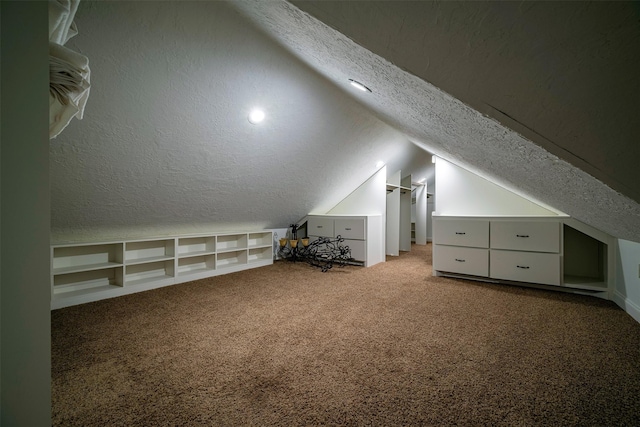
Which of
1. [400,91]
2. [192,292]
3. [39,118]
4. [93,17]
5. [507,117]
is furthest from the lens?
[192,292]

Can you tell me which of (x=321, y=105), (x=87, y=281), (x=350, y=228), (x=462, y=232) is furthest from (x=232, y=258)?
(x=462, y=232)

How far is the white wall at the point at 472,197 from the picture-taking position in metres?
3.07

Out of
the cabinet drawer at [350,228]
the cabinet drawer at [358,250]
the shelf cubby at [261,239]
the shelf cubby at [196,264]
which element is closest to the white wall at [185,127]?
the shelf cubby at [196,264]

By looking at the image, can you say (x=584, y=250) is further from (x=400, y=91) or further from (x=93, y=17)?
(x=93, y=17)

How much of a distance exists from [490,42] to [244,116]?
195 cm

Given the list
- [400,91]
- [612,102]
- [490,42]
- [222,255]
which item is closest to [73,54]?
[490,42]

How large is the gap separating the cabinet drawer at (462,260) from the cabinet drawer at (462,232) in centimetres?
7

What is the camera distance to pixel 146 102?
1.80 m

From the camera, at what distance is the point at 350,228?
399 centimetres

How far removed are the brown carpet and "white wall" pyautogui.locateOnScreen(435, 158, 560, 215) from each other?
0.98m

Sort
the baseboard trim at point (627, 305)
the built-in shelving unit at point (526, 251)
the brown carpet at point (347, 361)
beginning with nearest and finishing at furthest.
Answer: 1. the brown carpet at point (347, 361)
2. the baseboard trim at point (627, 305)
3. the built-in shelving unit at point (526, 251)

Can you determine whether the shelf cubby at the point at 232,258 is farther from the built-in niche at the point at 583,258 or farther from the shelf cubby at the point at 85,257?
the built-in niche at the point at 583,258

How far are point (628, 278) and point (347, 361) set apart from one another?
2.33m

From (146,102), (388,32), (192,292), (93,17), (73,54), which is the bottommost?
(192,292)
